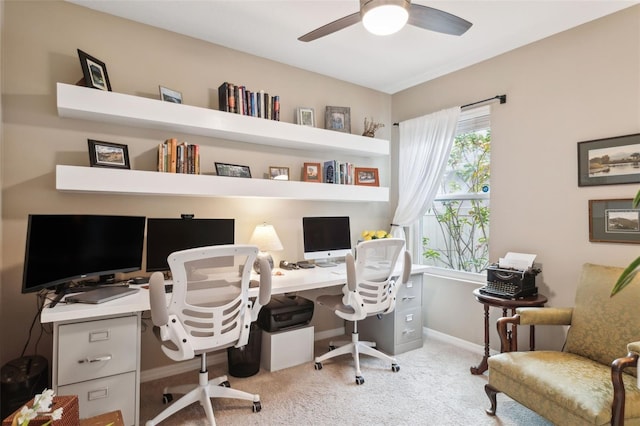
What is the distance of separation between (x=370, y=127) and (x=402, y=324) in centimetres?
204

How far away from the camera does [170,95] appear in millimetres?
2635

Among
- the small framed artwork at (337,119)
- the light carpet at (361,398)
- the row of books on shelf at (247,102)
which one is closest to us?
the light carpet at (361,398)

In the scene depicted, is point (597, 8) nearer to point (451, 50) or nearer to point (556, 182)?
point (451, 50)

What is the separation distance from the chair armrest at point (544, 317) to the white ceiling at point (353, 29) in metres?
2.06

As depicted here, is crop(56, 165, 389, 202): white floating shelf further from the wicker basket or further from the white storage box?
the wicker basket

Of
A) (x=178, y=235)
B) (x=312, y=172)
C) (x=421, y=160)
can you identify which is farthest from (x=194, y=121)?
(x=421, y=160)

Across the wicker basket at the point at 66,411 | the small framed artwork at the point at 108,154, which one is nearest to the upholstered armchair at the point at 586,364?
the wicker basket at the point at 66,411

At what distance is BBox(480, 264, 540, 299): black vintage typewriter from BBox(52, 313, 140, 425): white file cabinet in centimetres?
247

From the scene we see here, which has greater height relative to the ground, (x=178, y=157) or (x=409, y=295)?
(x=178, y=157)

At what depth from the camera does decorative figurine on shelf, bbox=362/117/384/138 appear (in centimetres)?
372

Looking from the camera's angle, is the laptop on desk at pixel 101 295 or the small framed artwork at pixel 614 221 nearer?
the laptop on desk at pixel 101 295

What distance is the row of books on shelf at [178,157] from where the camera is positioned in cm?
254

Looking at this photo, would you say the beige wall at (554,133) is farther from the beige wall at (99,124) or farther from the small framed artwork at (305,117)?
the beige wall at (99,124)

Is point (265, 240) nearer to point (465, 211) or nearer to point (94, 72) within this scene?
point (94, 72)
